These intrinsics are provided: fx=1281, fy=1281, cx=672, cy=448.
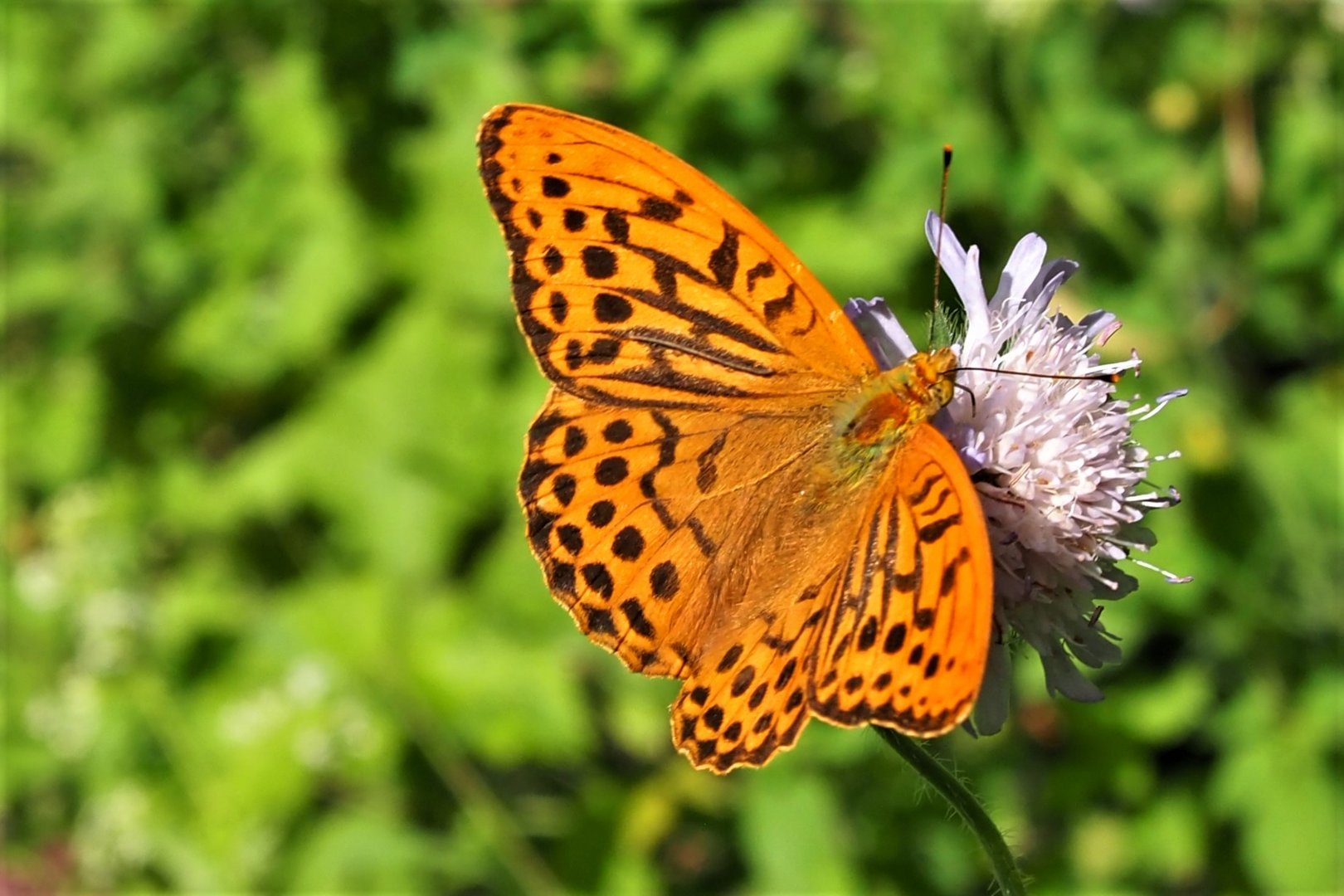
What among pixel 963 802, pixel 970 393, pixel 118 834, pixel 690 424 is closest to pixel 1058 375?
pixel 970 393

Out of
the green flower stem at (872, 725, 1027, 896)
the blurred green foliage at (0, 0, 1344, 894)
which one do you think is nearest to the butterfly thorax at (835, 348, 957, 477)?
the green flower stem at (872, 725, 1027, 896)

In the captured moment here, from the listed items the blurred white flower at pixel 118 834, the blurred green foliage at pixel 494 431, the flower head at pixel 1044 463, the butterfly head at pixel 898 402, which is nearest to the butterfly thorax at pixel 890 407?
the butterfly head at pixel 898 402

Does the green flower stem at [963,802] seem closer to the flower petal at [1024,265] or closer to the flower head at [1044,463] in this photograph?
the flower head at [1044,463]

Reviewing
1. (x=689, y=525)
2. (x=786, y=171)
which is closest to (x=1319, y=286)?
(x=786, y=171)

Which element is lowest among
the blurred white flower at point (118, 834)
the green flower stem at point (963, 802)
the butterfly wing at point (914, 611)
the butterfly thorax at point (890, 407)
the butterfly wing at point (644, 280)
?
the green flower stem at point (963, 802)

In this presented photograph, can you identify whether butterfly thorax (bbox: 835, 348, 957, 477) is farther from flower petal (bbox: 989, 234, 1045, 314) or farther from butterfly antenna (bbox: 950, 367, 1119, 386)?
flower petal (bbox: 989, 234, 1045, 314)

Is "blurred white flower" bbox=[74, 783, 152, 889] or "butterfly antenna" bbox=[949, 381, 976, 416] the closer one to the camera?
"butterfly antenna" bbox=[949, 381, 976, 416]
